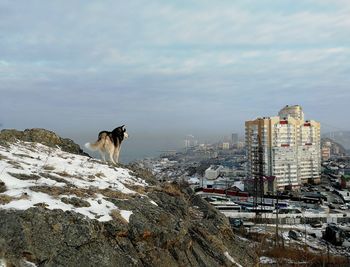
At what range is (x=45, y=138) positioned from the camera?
44.8 ft

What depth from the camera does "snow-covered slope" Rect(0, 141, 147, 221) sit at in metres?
6.48

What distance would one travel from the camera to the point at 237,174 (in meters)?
109

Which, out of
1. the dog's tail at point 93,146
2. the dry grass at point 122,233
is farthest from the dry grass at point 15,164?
the dog's tail at point 93,146

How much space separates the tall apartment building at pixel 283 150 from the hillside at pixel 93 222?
230ft

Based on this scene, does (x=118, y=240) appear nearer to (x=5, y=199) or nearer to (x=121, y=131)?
(x=5, y=199)

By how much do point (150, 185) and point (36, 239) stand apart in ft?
17.5

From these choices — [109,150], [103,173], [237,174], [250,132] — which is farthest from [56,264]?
[237,174]

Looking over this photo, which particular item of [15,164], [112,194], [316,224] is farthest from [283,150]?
[15,164]

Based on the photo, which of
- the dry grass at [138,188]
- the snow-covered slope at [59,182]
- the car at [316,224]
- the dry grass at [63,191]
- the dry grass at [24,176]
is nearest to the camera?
the snow-covered slope at [59,182]

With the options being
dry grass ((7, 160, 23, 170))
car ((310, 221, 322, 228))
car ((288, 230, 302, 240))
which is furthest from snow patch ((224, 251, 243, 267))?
car ((310, 221, 322, 228))

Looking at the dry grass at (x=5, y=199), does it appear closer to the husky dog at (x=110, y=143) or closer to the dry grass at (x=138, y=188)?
the dry grass at (x=138, y=188)

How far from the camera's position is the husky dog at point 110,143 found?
12852 mm

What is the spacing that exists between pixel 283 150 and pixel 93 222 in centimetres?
8164

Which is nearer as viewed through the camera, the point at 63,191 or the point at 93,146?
the point at 63,191
